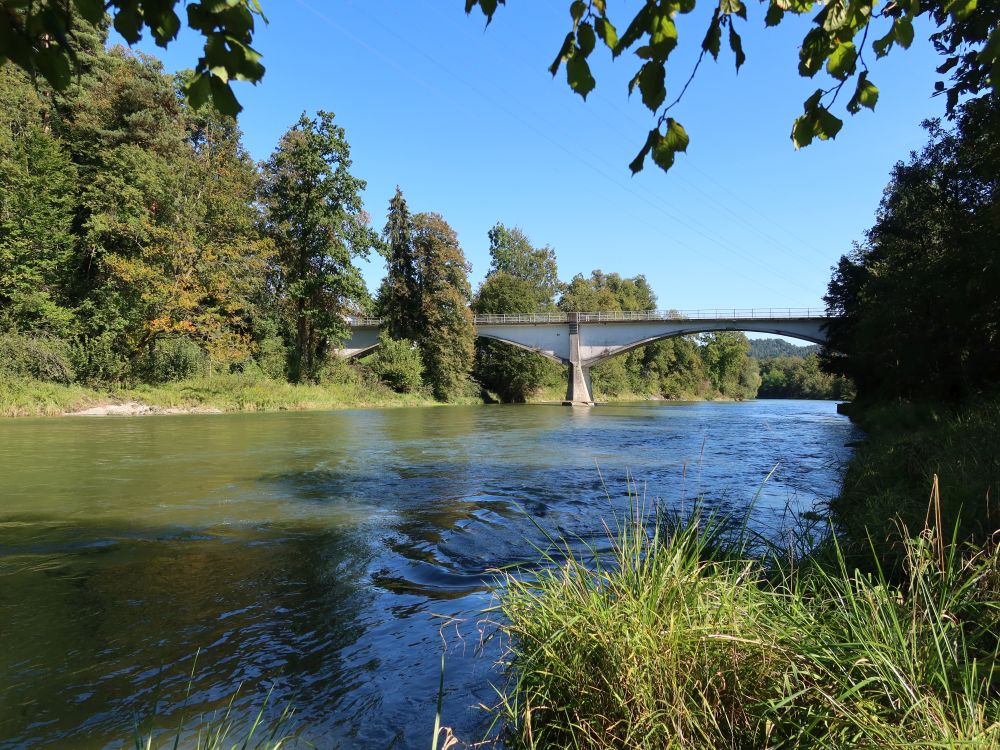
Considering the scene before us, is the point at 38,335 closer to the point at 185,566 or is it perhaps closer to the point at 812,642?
the point at 185,566

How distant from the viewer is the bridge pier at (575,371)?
2114 inches

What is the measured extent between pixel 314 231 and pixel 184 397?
15821 mm

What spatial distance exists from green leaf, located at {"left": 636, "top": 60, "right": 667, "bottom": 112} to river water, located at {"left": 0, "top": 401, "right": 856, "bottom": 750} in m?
2.30

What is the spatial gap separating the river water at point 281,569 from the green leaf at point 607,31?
8.13 feet

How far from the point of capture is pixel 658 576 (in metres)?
2.78

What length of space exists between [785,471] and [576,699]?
36.8 feet

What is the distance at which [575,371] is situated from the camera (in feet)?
177

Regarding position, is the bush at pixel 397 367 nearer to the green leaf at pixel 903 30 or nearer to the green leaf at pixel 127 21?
the green leaf at pixel 127 21

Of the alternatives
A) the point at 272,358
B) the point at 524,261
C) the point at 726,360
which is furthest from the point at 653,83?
the point at 726,360

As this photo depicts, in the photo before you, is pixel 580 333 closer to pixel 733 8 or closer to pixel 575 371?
pixel 575 371

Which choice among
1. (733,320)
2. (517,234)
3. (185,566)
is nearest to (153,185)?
(185,566)

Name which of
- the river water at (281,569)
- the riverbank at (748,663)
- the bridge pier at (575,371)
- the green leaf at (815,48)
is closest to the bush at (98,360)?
the river water at (281,569)

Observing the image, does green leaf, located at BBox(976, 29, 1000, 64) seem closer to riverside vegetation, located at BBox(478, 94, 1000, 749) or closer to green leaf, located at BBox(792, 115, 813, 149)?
green leaf, located at BBox(792, 115, 813, 149)

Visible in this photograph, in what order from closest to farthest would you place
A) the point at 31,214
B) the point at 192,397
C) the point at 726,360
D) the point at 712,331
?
the point at 31,214 < the point at 192,397 < the point at 712,331 < the point at 726,360
